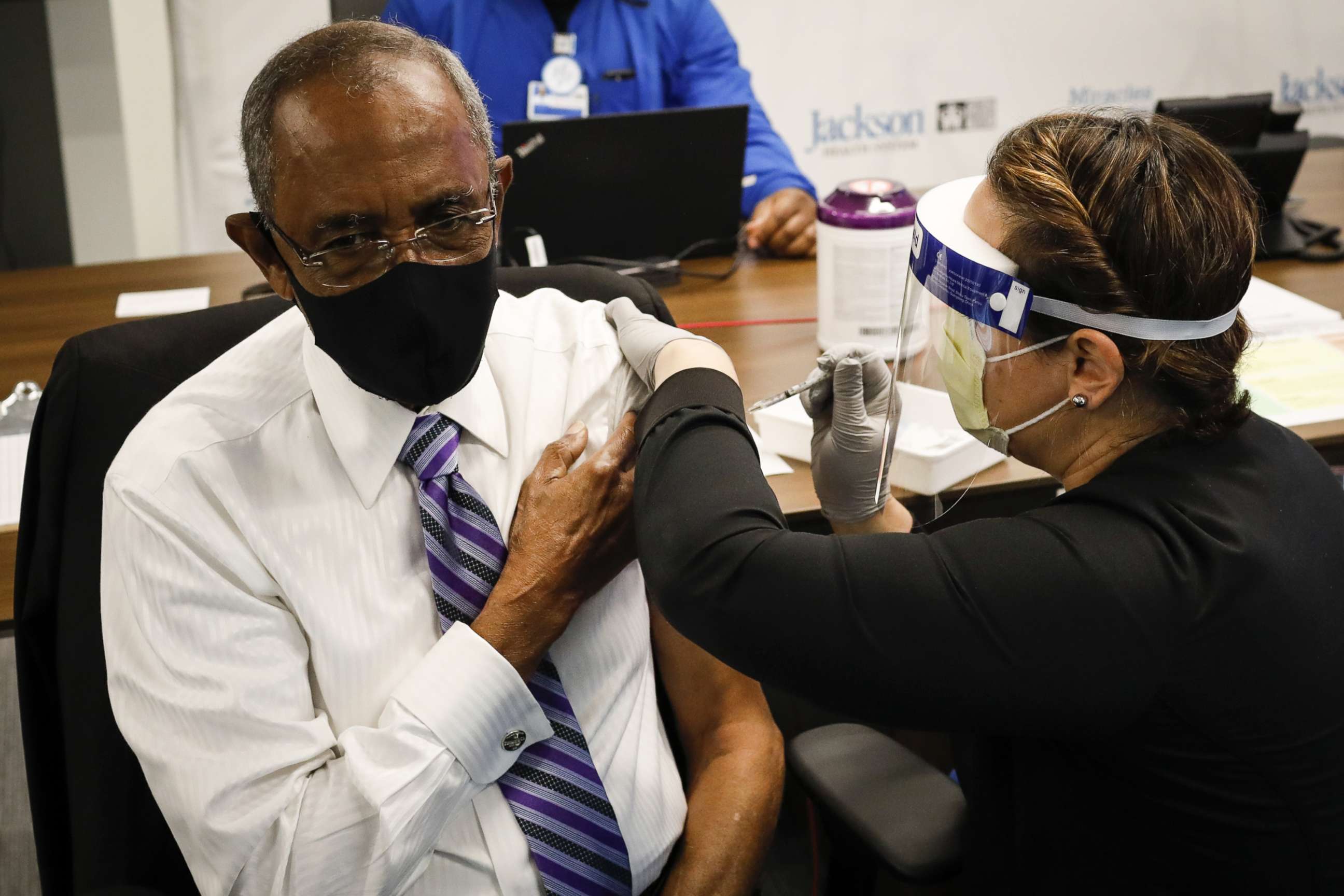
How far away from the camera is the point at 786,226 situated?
250cm

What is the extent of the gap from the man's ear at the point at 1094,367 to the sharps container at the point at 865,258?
0.75 m

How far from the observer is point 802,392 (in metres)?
1.41

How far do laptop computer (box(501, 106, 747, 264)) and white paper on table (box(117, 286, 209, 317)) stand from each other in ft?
2.16

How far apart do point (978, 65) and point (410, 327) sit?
3749 millimetres

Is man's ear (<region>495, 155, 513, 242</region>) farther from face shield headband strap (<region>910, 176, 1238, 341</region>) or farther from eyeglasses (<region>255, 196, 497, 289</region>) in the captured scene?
face shield headband strap (<region>910, 176, 1238, 341</region>)

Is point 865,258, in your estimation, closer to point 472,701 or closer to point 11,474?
point 472,701

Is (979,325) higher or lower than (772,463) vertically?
higher

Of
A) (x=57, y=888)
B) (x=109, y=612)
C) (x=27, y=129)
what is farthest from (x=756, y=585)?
(x=27, y=129)

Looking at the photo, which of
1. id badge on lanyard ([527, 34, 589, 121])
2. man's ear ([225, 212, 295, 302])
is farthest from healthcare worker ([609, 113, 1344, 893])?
id badge on lanyard ([527, 34, 589, 121])

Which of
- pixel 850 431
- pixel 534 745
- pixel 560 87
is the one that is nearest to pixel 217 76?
pixel 560 87

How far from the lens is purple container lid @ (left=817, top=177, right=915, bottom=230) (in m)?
1.83

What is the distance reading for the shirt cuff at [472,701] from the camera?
1060 millimetres

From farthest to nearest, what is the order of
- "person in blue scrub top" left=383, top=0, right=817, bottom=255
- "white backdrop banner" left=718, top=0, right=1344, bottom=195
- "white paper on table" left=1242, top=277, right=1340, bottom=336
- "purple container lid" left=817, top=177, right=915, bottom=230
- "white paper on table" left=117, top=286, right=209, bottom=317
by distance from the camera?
1. "white backdrop banner" left=718, top=0, right=1344, bottom=195
2. "person in blue scrub top" left=383, top=0, right=817, bottom=255
3. "white paper on table" left=117, top=286, right=209, bottom=317
4. "white paper on table" left=1242, top=277, right=1340, bottom=336
5. "purple container lid" left=817, top=177, right=915, bottom=230

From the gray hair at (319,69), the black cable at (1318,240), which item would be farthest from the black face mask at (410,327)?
the black cable at (1318,240)
